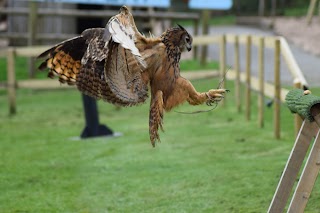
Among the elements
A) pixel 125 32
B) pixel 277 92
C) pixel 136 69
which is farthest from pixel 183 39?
pixel 277 92

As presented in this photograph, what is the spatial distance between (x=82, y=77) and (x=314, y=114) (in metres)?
1.42

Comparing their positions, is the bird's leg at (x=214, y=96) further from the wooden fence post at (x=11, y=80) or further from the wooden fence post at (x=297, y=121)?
the wooden fence post at (x=11, y=80)

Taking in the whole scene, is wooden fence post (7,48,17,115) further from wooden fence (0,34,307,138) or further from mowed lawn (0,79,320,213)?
mowed lawn (0,79,320,213)

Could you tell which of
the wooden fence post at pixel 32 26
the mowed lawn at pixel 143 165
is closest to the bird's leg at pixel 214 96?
the mowed lawn at pixel 143 165

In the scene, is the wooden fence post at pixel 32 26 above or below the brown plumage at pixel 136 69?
below

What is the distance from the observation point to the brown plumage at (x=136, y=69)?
15.1ft

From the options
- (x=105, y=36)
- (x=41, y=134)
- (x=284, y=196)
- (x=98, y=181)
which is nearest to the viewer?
(x=105, y=36)

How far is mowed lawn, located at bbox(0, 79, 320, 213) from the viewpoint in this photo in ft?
23.3

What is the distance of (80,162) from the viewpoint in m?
9.21

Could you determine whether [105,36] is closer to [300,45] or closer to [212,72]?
[212,72]

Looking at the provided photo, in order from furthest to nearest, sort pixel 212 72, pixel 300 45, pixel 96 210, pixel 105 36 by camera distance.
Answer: pixel 300 45
pixel 212 72
pixel 96 210
pixel 105 36

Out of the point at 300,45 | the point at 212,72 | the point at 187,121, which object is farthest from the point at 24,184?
the point at 300,45

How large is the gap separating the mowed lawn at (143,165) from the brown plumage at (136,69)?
6.86ft

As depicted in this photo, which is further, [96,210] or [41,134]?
[41,134]
